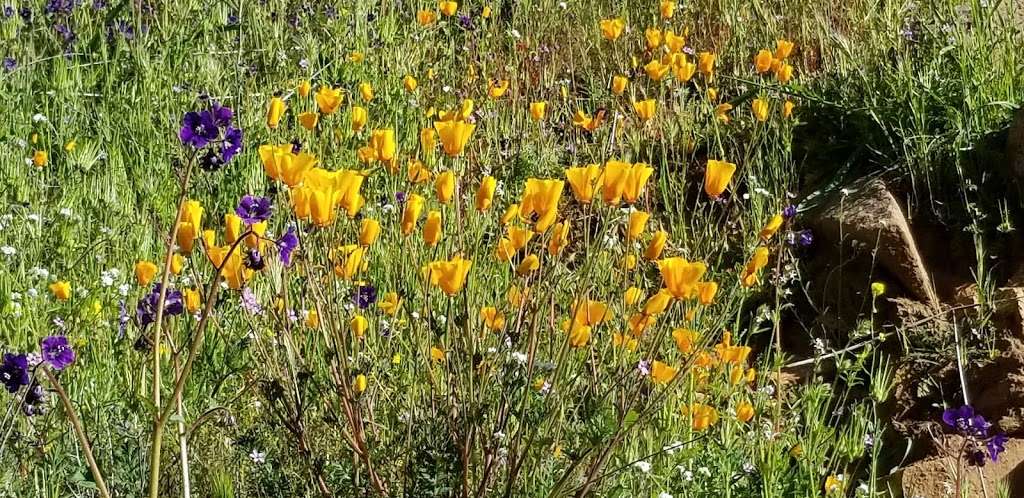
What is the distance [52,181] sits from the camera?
3607 mm

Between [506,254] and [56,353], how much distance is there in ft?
2.63

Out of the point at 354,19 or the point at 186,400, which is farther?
the point at 354,19

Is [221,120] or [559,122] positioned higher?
[221,120]

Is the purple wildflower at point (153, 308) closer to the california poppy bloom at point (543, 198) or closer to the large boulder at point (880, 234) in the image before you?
the california poppy bloom at point (543, 198)

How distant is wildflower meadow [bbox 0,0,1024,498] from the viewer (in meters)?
1.91

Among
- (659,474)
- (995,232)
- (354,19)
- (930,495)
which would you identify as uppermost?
(354,19)

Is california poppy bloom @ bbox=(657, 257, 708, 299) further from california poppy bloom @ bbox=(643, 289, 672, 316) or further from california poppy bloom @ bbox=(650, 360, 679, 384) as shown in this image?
california poppy bloom @ bbox=(650, 360, 679, 384)

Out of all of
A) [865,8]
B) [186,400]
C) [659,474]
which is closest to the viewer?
[659,474]

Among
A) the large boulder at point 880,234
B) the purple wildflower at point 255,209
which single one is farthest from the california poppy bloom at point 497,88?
the purple wildflower at point 255,209

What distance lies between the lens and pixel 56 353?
1.82 m

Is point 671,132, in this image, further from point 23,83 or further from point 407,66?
point 23,83

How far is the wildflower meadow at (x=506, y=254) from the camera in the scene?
1911 mm

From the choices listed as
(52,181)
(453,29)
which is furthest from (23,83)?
(453,29)

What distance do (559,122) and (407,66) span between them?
71cm
